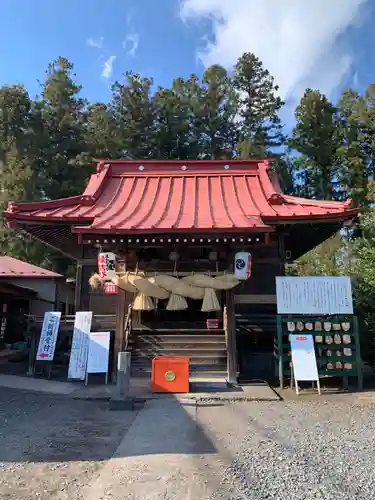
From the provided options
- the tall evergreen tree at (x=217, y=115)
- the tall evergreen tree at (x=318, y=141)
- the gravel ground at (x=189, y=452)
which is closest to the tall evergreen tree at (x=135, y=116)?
the tall evergreen tree at (x=217, y=115)

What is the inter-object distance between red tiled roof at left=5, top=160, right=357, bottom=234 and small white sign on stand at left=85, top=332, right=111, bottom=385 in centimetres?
240

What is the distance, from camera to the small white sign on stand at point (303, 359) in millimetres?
8430

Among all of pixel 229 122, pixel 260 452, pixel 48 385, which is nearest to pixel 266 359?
pixel 48 385

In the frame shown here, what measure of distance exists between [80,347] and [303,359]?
492 centimetres

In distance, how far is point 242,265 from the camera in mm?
9359

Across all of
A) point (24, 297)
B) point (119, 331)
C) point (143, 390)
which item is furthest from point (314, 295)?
point (24, 297)

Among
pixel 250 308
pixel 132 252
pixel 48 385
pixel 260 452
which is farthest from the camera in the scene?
pixel 250 308

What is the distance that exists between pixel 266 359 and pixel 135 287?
12.6 ft

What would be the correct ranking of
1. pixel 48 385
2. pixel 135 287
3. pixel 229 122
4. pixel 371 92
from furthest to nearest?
pixel 229 122 < pixel 371 92 < pixel 135 287 < pixel 48 385

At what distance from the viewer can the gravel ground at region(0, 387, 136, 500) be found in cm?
382

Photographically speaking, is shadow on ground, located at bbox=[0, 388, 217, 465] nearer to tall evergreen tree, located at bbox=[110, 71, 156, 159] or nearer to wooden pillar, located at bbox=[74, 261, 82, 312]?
wooden pillar, located at bbox=[74, 261, 82, 312]

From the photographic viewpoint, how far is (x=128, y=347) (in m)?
9.84

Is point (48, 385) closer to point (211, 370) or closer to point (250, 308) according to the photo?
point (211, 370)

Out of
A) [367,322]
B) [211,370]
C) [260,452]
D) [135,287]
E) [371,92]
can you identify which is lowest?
[260,452]
